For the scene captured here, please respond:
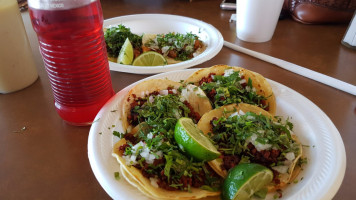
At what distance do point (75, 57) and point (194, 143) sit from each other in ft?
1.91

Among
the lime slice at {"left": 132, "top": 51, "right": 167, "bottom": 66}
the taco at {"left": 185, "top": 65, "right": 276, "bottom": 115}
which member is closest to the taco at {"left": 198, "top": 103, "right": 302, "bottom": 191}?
the taco at {"left": 185, "top": 65, "right": 276, "bottom": 115}

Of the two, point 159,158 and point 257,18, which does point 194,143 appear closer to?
point 159,158

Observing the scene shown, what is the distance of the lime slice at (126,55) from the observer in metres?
1.71

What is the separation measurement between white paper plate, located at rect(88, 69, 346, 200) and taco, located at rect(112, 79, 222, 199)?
0.13ft

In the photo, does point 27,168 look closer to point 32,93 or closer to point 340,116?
point 32,93

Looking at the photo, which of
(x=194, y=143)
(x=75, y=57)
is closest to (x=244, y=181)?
(x=194, y=143)

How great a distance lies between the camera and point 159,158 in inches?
37.7

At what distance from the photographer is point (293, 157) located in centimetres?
99

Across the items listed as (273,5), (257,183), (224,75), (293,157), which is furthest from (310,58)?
(257,183)

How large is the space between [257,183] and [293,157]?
8.5 inches

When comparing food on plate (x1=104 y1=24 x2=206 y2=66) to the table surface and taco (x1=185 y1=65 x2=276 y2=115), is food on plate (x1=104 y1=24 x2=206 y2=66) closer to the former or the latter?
the table surface

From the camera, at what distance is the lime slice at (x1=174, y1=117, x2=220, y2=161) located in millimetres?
910

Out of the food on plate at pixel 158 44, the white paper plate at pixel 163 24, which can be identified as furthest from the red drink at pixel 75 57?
the white paper plate at pixel 163 24

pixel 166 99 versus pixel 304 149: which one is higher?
pixel 166 99
